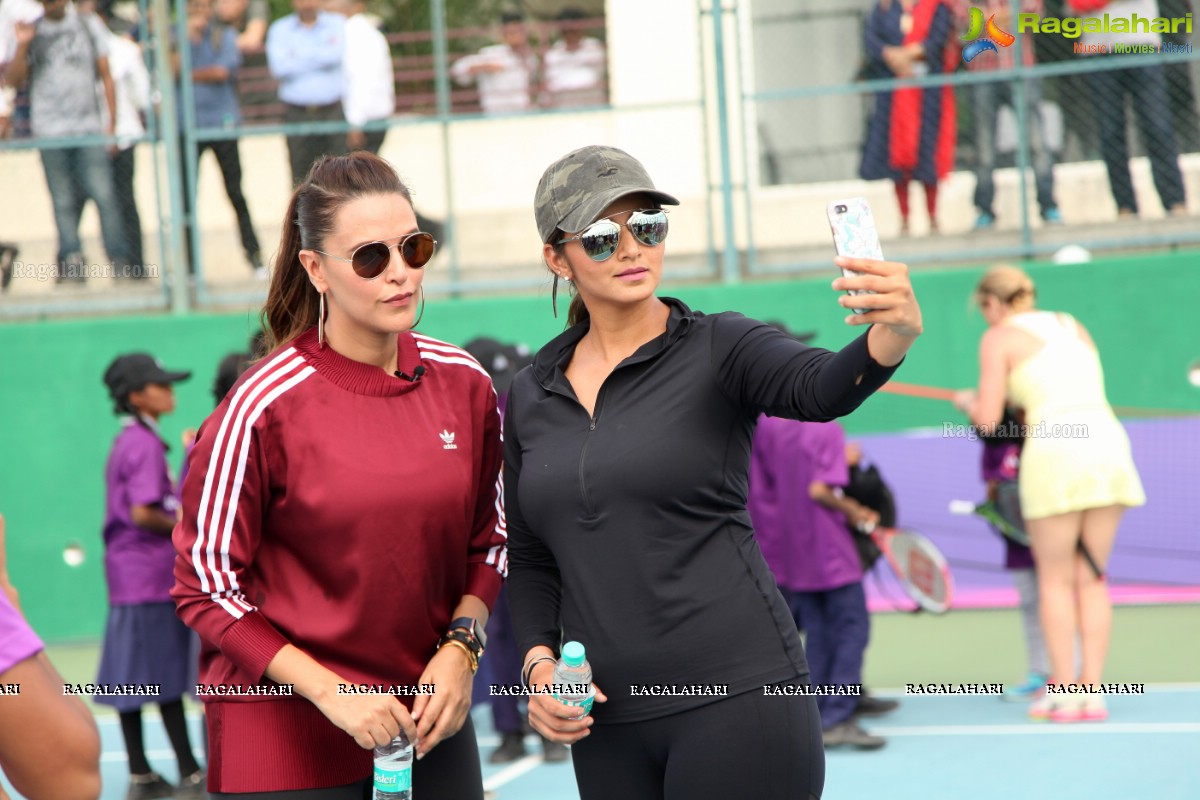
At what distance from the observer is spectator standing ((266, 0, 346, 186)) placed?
10.3 metres

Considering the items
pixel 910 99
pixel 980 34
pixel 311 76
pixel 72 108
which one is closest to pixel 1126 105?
pixel 980 34

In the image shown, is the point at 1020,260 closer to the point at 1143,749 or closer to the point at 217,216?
the point at 1143,749

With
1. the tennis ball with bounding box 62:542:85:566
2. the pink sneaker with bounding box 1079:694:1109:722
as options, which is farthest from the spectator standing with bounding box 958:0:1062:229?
the tennis ball with bounding box 62:542:85:566

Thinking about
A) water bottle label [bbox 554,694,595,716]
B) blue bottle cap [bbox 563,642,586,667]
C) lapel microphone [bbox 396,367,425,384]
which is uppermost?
lapel microphone [bbox 396,367,425,384]

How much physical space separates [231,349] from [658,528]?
7.78 metres

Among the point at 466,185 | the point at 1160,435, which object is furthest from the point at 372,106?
the point at 1160,435

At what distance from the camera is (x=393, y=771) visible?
2.76 m

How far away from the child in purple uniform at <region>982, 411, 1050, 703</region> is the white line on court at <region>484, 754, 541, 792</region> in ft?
8.28

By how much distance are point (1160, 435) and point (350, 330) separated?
299 inches

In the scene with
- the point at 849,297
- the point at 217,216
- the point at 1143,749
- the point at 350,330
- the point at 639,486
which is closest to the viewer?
the point at 849,297

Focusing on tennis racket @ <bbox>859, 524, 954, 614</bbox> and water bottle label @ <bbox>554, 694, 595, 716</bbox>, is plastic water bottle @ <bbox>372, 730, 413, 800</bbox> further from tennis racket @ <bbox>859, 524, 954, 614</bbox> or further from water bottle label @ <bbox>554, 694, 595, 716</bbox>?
tennis racket @ <bbox>859, 524, 954, 614</bbox>

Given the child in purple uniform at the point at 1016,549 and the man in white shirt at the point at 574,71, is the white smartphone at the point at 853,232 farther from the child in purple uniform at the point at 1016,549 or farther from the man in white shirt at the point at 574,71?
the man in white shirt at the point at 574,71

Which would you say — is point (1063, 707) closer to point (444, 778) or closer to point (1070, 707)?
point (1070, 707)

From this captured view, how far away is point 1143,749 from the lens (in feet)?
20.5
